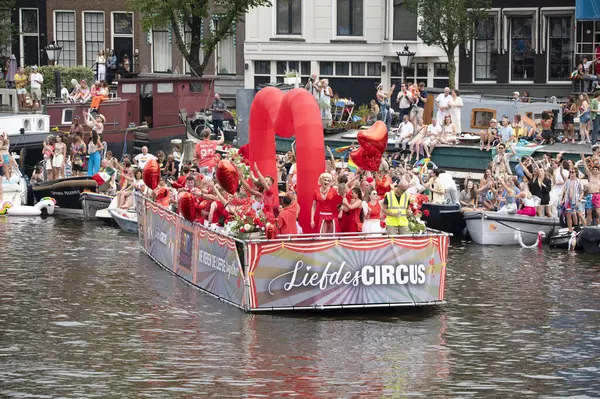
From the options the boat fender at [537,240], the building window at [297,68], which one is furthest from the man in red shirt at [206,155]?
the building window at [297,68]

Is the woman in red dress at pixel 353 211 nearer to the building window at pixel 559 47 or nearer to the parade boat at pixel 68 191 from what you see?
the parade boat at pixel 68 191

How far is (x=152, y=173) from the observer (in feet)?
102

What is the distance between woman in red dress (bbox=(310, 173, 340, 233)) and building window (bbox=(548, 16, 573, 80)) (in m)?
30.1

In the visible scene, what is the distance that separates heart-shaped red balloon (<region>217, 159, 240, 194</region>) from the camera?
2478 cm

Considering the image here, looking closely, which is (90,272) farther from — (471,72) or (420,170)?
(471,72)

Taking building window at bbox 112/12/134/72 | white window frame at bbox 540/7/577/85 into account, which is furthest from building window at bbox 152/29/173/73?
white window frame at bbox 540/7/577/85

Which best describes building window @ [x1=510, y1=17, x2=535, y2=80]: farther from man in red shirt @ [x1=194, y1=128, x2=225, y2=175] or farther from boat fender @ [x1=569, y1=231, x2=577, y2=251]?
boat fender @ [x1=569, y1=231, x2=577, y2=251]

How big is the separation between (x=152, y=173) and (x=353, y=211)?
7630mm

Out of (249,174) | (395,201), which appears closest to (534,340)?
(395,201)

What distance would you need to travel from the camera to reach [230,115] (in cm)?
5378

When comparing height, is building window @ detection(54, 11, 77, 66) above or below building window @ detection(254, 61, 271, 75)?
above

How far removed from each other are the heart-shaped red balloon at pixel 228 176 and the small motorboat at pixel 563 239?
11456mm

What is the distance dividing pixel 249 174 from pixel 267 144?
6.32 ft

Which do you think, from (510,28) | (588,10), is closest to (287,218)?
(588,10)
